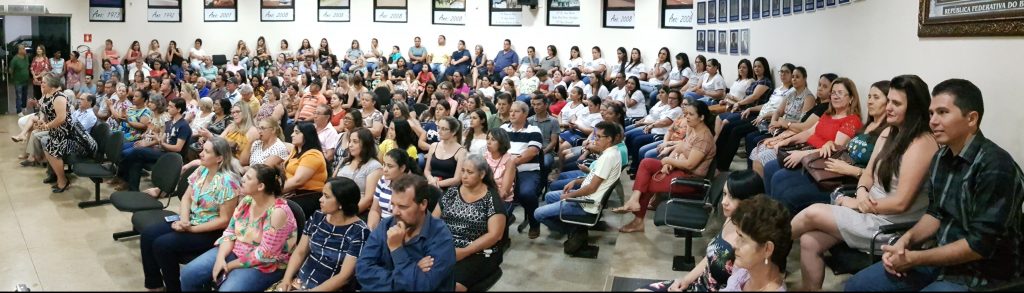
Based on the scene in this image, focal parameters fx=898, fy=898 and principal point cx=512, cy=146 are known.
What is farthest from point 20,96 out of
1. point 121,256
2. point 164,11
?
point 121,256

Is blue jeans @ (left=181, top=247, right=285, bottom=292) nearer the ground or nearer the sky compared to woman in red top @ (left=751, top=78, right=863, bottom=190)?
nearer the ground

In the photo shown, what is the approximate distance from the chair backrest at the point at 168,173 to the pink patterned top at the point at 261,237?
1.88 meters

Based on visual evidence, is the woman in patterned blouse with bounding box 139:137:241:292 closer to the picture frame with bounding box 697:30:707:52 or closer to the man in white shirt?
the man in white shirt

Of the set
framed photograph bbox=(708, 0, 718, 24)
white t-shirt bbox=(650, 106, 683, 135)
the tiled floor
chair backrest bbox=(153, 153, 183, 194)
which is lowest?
the tiled floor

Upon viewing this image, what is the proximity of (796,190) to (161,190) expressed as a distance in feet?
14.4

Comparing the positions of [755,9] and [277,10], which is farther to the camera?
[277,10]

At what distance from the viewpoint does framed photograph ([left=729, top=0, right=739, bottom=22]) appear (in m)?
10.5

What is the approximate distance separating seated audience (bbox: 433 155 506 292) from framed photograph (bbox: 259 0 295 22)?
1387 centimetres

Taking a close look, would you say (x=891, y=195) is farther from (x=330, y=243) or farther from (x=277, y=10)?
(x=277, y=10)

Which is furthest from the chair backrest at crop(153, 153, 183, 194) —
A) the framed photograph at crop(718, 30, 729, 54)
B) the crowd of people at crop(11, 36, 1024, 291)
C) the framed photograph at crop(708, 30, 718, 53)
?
the framed photograph at crop(708, 30, 718, 53)

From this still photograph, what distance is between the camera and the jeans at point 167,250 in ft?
15.9

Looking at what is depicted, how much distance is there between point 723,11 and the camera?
1123 centimetres

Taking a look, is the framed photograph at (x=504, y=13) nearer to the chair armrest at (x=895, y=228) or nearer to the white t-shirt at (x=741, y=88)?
the white t-shirt at (x=741, y=88)

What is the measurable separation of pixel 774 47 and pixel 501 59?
791 cm
